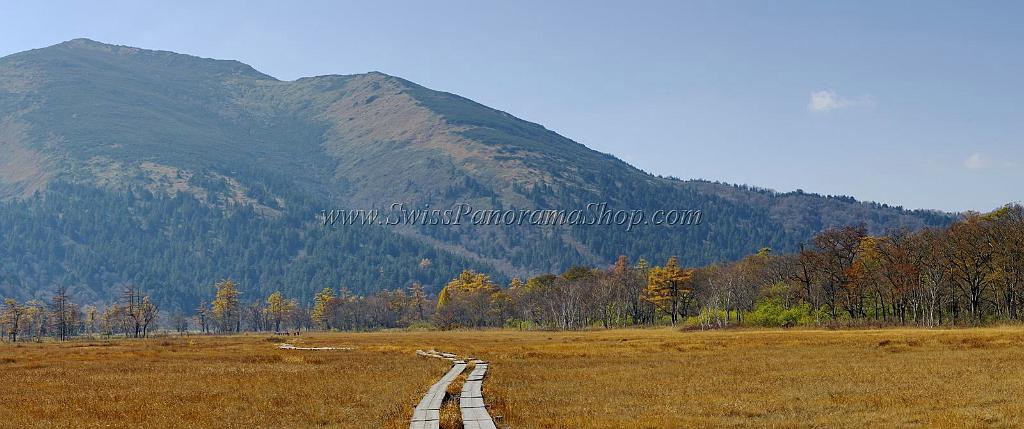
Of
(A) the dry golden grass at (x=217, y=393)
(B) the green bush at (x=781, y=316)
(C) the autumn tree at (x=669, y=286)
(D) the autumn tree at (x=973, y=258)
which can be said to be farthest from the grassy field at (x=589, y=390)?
(C) the autumn tree at (x=669, y=286)

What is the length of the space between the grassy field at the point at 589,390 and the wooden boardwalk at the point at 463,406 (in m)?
0.52

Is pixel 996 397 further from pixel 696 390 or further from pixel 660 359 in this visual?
pixel 660 359

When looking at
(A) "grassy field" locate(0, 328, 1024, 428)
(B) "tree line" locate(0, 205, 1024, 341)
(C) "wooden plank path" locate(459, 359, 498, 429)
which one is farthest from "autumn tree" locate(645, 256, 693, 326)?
(C) "wooden plank path" locate(459, 359, 498, 429)

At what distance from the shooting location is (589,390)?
45.0 m

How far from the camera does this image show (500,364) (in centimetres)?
6488

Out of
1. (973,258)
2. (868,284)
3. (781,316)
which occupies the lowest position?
(781,316)

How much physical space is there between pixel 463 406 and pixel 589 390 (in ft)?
35.6

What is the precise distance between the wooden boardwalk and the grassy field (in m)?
0.52

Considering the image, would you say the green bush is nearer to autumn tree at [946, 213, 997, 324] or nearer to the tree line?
the tree line

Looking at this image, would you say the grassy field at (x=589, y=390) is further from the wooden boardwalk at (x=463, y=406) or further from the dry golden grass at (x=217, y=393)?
the wooden boardwalk at (x=463, y=406)

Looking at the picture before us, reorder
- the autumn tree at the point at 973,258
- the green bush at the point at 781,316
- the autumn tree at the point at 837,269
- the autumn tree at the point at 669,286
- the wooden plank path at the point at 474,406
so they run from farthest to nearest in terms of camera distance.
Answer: the autumn tree at the point at 669,286, the green bush at the point at 781,316, the autumn tree at the point at 837,269, the autumn tree at the point at 973,258, the wooden plank path at the point at 474,406

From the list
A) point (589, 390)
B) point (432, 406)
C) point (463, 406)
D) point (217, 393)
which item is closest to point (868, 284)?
point (589, 390)

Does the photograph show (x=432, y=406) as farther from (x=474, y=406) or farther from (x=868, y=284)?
(x=868, y=284)

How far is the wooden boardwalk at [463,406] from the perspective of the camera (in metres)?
30.6
